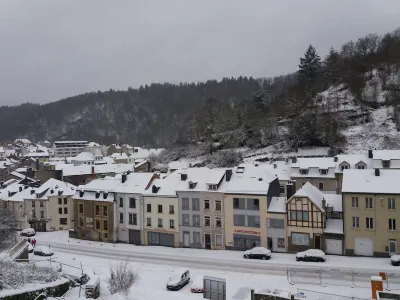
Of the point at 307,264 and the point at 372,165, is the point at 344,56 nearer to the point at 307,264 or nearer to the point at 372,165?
the point at 372,165

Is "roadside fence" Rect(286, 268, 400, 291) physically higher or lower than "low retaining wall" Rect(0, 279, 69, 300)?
lower

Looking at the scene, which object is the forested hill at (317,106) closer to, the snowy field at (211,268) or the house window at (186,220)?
the house window at (186,220)

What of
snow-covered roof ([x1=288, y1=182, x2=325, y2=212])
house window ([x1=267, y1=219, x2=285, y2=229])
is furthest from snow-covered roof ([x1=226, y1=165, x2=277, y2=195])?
snow-covered roof ([x1=288, y1=182, x2=325, y2=212])

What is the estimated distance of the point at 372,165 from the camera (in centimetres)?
5156

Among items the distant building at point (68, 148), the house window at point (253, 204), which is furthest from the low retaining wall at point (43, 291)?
the distant building at point (68, 148)

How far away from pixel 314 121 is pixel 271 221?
48436mm

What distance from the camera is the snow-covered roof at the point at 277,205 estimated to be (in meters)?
40.6

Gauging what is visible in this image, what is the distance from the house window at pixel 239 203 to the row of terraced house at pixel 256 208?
0.11 metres

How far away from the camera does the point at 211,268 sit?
3662 centimetres

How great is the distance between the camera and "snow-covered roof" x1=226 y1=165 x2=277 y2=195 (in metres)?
42.1

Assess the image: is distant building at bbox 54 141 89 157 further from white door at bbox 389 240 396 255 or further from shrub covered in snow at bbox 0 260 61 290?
shrub covered in snow at bbox 0 260 61 290

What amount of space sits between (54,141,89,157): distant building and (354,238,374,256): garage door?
170747 mm

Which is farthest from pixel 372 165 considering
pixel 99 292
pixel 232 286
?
pixel 99 292

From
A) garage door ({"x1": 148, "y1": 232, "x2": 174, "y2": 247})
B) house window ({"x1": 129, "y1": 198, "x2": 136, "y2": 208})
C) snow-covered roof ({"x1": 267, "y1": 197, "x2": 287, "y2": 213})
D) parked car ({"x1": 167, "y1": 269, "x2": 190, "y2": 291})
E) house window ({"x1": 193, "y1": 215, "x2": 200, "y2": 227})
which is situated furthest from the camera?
house window ({"x1": 129, "y1": 198, "x2": 136, "y2": 208})
